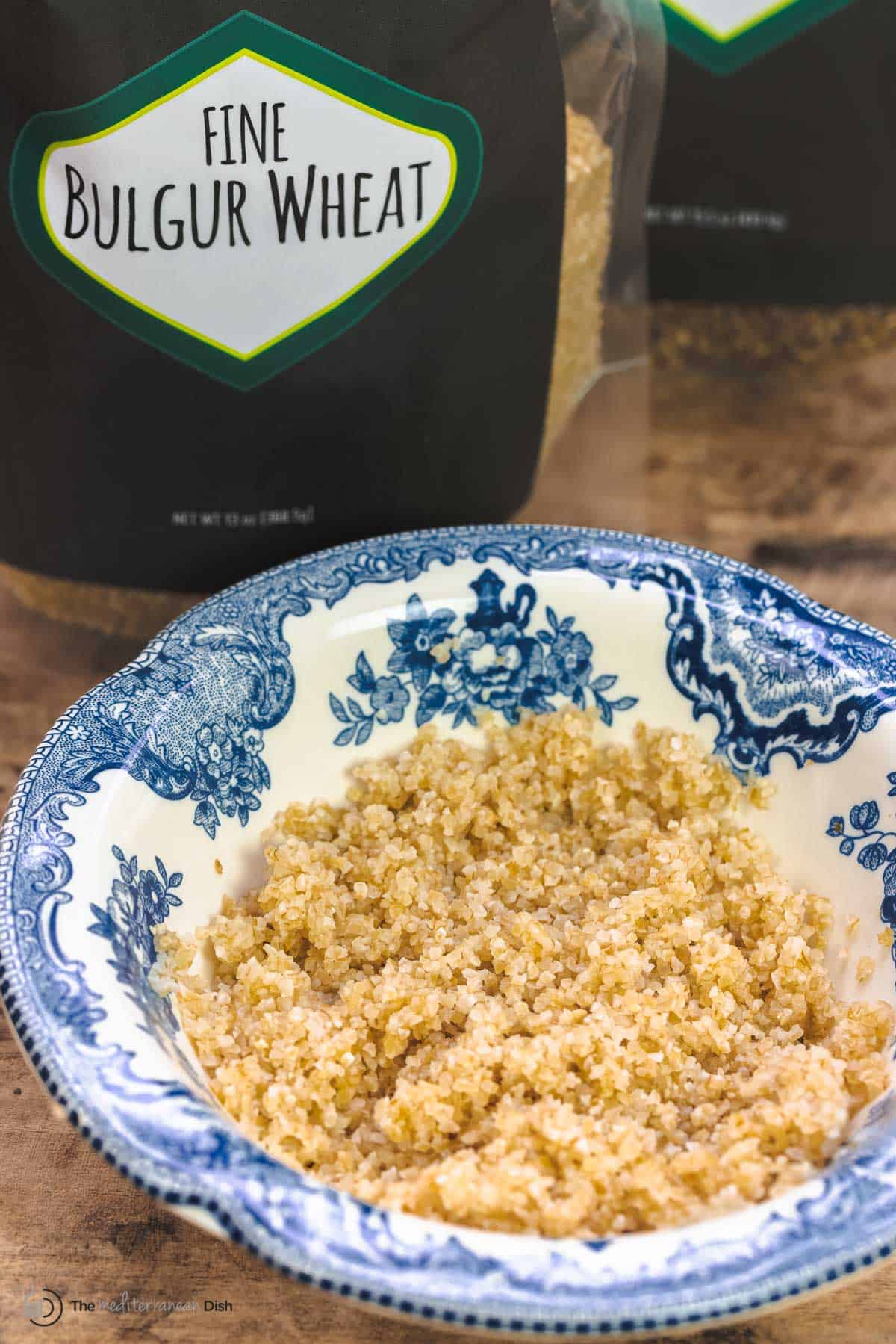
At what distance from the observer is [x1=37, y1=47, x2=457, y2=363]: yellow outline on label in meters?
0.93

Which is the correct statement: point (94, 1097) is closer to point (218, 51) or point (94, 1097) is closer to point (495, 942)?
point (495, 942)

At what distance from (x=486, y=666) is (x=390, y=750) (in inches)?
3.9

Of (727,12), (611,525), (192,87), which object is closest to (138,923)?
(192,87)

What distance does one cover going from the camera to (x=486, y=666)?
103 cm

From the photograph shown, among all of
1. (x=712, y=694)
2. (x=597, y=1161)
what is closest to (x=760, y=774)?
(x=712, y=694)

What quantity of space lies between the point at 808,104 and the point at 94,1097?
118 cm

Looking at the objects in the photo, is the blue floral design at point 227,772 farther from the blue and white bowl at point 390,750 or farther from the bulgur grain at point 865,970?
the bulgur grain at point 865,970

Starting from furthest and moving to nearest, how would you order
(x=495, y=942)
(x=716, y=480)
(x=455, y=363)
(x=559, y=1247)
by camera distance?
(x=716, y=480), (x=455, y=363), (x=495, y=942), (x=559, y=1247)

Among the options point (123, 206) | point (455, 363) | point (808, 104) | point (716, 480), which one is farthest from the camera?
point (716, 480)

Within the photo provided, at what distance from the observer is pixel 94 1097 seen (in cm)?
66

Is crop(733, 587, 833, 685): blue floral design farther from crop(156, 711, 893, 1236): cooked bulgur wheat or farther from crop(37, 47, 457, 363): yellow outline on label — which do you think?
crop(37, 47, 457, 363): yellow outline on label
